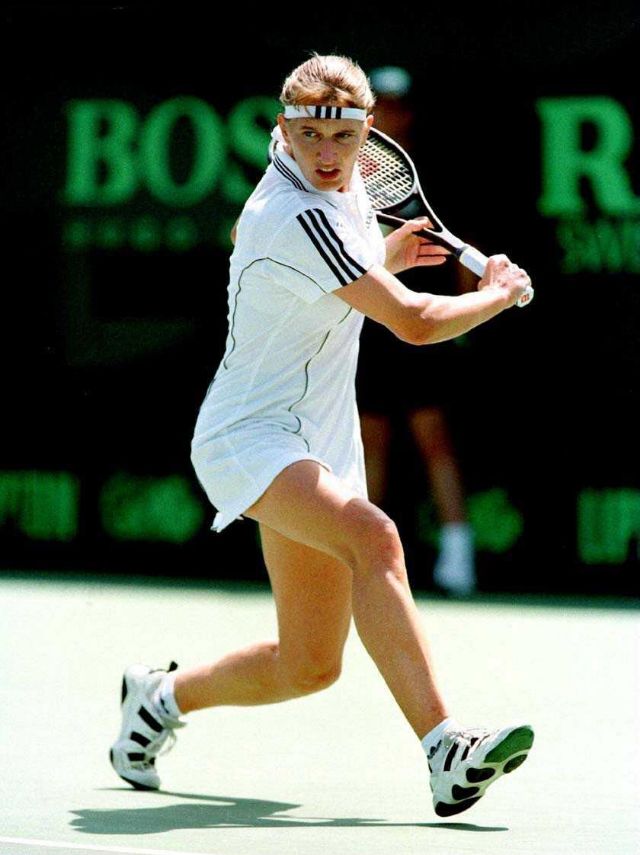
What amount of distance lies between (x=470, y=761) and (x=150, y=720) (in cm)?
99

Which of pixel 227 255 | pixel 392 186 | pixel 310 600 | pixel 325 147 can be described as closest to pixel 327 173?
pixel 325 147

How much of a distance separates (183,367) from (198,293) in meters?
0.30

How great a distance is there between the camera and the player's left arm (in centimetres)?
444

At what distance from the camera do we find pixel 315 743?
4.86m

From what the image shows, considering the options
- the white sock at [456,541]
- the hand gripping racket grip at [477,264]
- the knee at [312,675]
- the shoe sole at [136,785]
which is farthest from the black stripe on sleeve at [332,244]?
the white sock at [456,541]

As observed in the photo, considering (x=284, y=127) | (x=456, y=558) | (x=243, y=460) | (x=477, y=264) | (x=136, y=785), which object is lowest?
(x=456, y=558)

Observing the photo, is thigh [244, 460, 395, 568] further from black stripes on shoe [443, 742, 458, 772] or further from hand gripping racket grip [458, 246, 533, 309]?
hand gripping racket grip [458, 246, 533, 309]

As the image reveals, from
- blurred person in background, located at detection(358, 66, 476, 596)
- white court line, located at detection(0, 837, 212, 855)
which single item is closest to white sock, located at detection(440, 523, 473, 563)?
blurred person in background, located at detection(358, 66, 476, 596)

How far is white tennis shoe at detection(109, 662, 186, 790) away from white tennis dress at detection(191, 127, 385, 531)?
531mm

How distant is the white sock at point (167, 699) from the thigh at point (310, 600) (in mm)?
404

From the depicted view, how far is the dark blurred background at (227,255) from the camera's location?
7.52 m

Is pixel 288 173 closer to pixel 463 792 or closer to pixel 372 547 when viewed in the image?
pixel 372 547

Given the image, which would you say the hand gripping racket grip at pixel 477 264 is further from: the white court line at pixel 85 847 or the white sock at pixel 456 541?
the white sock at pixel 456 541

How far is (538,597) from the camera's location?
7570mm
